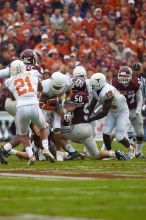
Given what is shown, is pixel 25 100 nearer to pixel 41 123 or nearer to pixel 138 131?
pixel 41 123

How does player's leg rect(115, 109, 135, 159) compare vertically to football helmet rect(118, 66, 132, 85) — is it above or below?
below

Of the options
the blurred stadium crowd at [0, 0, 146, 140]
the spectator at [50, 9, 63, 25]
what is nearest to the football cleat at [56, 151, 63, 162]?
the blurred stadium crowd at [0, 0, 146, 140]

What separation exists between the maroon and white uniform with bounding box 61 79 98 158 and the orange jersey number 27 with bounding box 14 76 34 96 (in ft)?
4.50

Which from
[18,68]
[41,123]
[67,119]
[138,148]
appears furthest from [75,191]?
[138,148]

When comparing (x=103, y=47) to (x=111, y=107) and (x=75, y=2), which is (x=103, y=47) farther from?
(x=111, y=107)

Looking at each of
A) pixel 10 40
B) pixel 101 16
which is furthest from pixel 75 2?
pixel 10 40

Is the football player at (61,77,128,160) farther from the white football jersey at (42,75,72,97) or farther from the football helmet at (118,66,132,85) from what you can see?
the football helmet at (118,66,132,85)

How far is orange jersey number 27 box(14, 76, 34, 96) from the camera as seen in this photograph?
13570mm

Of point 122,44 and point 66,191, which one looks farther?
point 122,44

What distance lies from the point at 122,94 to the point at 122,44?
7866 millimetres

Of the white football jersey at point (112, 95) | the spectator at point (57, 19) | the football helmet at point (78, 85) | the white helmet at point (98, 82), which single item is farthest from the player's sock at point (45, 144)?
the spectator at point (57, 19)

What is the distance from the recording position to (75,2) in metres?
25.1

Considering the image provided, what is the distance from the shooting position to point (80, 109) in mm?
14789

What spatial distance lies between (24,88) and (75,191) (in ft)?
13.0
